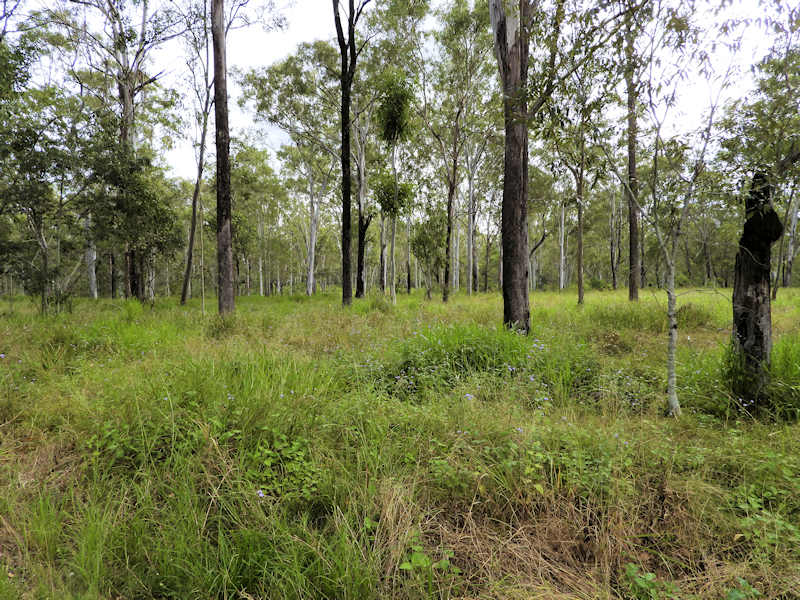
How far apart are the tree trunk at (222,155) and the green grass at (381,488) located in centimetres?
532

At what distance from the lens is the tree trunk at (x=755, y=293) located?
319 cm

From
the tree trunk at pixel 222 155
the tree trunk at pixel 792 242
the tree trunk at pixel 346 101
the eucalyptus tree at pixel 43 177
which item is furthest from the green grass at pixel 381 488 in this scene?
the tree trunk at pixel 792 242

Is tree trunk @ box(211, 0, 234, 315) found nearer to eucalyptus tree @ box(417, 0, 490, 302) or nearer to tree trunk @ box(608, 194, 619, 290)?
→ eucalyptus tree @ box(417, 0, 490, 302)

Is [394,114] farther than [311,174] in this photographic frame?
No

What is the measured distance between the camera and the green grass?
1475 millimetres


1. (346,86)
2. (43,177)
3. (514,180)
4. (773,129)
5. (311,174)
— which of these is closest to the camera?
(773,129)

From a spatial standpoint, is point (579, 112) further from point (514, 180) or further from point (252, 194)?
point (252, 194)

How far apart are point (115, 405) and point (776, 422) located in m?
5.63

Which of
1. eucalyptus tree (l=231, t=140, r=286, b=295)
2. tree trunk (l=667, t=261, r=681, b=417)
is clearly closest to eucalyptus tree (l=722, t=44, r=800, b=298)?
tree trunk (l=667, t=261, r=681, b=417)

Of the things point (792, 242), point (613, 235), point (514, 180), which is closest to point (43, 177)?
point (514, 180)

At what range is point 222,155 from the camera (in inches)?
333

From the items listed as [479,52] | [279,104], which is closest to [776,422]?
[479,52]

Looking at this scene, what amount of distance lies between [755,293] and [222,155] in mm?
10556

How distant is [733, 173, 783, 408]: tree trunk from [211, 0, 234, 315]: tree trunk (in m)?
9.54
